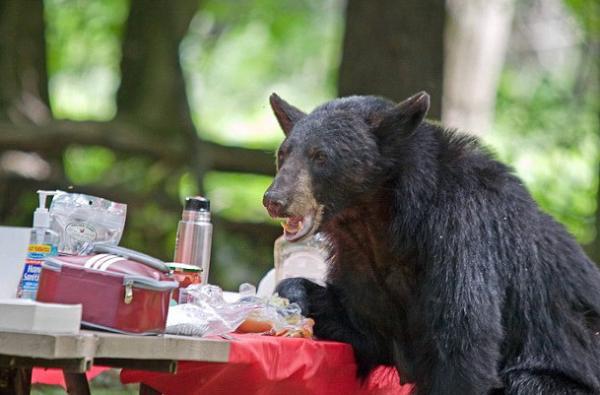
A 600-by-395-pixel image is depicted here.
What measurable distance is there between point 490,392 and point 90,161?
10691 millimetres

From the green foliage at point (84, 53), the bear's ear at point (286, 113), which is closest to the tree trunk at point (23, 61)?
the green foliage at point (84, 53)

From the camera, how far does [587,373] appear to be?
408cm

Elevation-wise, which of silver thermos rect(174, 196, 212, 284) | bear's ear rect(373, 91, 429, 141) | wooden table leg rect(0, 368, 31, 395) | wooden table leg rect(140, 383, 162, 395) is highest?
bear's ear rect(373, 91, 429, 141)

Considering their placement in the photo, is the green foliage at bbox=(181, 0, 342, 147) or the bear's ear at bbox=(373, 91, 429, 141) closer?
the bear's ear at bbox=(373, 91, 429, 141)

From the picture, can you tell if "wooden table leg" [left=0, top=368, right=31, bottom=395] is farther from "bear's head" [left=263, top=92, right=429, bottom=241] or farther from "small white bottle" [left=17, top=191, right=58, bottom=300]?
"bear's head" [left=263, top=92, right=429, bottom=241]

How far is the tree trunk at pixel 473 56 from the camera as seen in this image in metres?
11.0

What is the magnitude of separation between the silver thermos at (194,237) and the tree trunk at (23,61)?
23.2ft

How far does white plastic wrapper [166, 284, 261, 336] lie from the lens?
335cm

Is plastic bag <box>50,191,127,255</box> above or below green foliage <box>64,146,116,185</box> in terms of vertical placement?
below

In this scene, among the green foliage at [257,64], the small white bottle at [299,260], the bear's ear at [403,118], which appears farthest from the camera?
the green foliage at [257,64]

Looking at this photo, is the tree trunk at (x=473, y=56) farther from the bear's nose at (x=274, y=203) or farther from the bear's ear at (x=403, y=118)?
the bear's nose at (x=274, y=203)

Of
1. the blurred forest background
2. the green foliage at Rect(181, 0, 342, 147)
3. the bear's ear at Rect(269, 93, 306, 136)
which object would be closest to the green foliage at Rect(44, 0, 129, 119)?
the blurred forest background

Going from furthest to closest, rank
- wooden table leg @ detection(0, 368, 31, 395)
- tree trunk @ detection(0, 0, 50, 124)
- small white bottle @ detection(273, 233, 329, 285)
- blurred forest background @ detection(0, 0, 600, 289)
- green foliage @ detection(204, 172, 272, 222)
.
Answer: green foliage @ detection(204, 172, 272, 222) < tree trunk @ detection(0, 0, 50, 124) < blurred forest background @ detection(0, 0, 600, 289) < small white bottle @ detection(273, 233, 329, 285) < wooden table leg @ detection(0, 368, 31, 395)

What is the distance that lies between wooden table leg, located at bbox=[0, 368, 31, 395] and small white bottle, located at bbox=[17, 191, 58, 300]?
0.30 m
